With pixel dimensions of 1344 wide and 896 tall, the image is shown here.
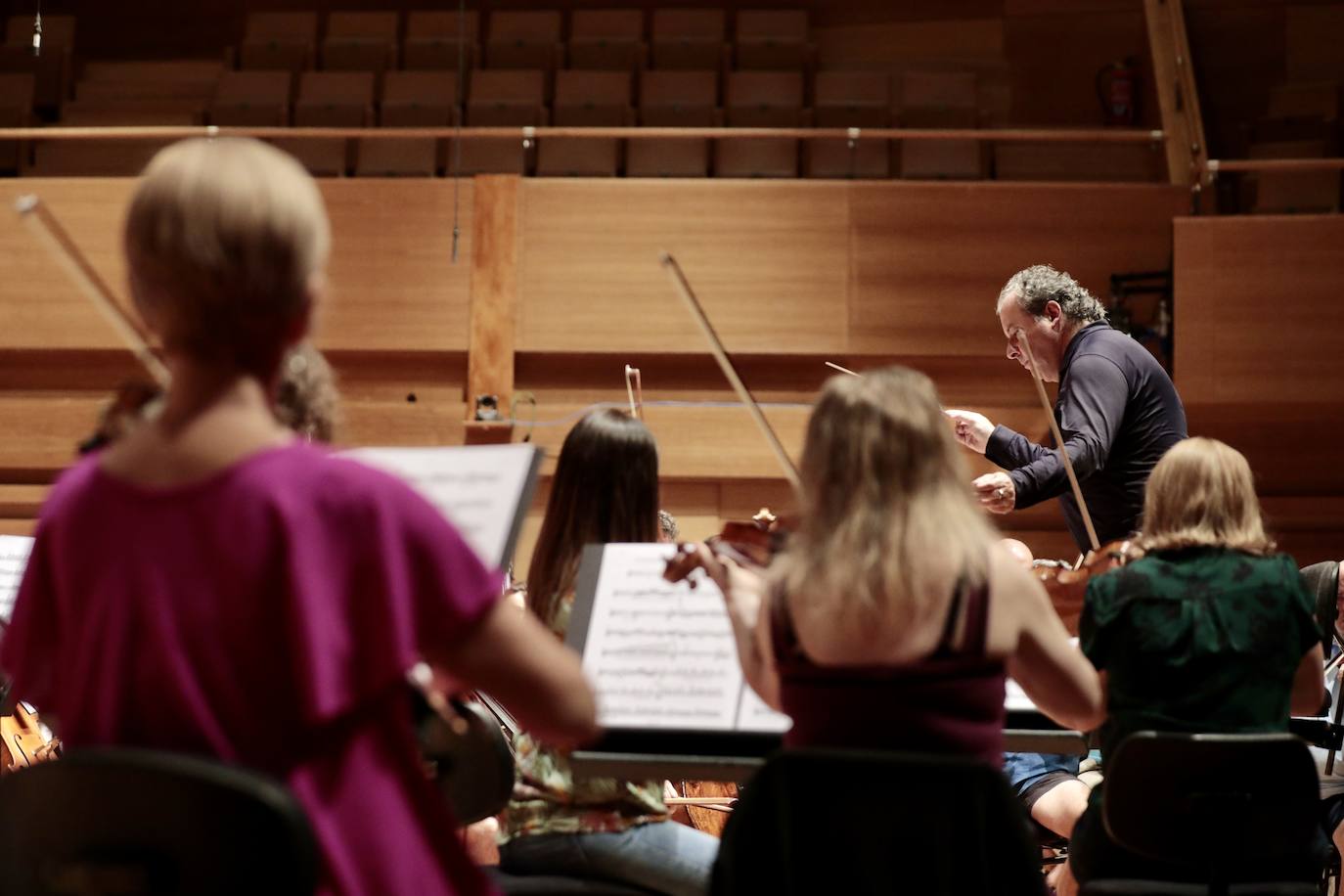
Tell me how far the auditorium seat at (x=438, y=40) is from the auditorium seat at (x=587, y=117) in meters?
0.72

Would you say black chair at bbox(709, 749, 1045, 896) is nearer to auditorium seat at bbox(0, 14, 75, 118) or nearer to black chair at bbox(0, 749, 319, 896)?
black chair at bbox(0, 749, 319, 896)

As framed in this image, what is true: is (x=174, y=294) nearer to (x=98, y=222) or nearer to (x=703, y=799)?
(x=703, y=799)

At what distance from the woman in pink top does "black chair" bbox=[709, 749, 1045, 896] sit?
37cm

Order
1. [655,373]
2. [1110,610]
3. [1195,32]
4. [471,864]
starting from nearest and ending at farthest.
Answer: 1. [471,864]
2. [1110,610]
3. [655,373]
4. [1195,32]

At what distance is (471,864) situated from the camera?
1.25 meters

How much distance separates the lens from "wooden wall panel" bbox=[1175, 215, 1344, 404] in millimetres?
6242

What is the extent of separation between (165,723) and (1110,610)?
4.76 feet

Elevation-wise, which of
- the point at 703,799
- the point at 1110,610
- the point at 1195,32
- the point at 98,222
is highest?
the point at 1195,32

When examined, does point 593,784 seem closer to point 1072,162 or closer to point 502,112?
point 502,112

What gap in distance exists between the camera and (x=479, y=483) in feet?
5.19

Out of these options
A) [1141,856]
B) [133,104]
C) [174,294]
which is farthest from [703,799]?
[133,104]

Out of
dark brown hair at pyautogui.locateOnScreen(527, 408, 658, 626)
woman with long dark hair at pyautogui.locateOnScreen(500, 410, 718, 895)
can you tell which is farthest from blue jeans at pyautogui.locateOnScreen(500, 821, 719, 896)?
dark brown hair at pyautogui.locateOnScreen(527, 408, 658, 626)

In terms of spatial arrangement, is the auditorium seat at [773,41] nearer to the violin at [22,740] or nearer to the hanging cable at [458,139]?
the hanging cable at [458,139]

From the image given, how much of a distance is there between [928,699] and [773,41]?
6818mm
